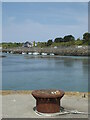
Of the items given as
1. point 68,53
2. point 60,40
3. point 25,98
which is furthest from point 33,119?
point 60,40

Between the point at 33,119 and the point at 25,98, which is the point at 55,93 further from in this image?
the point at 25,98

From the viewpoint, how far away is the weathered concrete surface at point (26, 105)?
4.31 m

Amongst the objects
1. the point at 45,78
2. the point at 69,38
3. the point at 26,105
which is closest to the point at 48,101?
the point at 26,105

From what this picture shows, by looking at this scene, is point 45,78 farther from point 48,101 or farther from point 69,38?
point 69,38

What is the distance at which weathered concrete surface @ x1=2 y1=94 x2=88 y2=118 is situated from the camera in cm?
431

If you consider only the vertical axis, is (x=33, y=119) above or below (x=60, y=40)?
below

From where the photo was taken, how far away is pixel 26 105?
5078 millimetres

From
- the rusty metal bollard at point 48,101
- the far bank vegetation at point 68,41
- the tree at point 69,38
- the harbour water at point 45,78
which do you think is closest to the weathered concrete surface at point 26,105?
the rusty metal bollard at point 48,101

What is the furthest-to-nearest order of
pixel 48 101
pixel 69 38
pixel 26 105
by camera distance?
pixel 69 38, pixel 26 105, pixel 48 101

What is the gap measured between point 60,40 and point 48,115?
273ft

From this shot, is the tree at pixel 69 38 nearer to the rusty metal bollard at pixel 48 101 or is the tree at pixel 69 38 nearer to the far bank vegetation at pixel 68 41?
the far bank vegetation at pixel 68 41

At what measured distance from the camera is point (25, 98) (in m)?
5.81

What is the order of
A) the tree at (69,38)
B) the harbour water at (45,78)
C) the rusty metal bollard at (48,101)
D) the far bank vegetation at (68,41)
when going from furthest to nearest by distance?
the tree at (69,38), the far bank vegetation at (68,41), the harbour water at (45,78), the rusty metal bollard at (48,101)

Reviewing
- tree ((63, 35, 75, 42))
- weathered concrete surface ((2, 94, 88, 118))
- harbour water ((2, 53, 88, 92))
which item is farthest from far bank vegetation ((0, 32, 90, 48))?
weathered concrete surface ((2, 94, 88, 118))
